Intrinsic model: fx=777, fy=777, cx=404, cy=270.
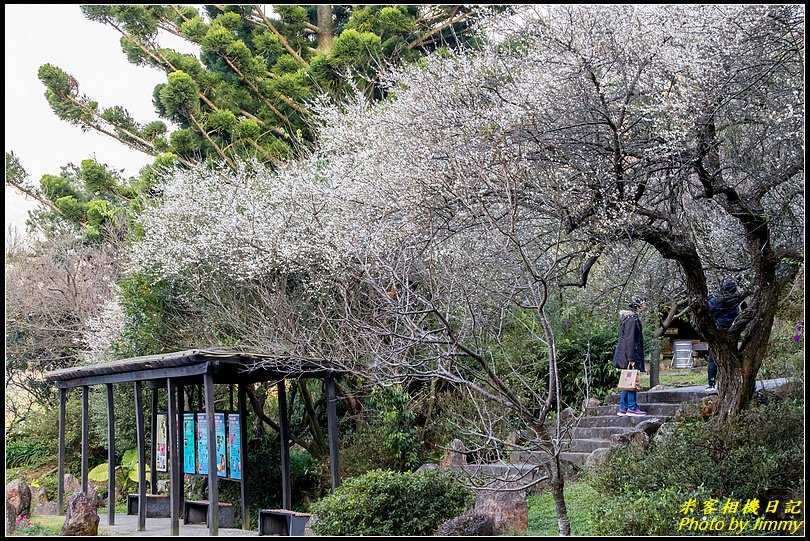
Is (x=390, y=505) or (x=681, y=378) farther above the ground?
(x=681, y=378)

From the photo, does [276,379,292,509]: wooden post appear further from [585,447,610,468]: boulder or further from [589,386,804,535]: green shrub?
[589,386,804,535]: green shrub

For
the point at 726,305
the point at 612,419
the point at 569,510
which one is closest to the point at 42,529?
the point at 569,510

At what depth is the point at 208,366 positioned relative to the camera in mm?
8719

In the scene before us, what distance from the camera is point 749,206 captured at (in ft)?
26.7

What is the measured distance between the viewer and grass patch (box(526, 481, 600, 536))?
7.73 meters

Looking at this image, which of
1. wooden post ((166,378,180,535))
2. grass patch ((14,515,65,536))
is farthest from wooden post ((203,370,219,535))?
grass patch ((14,515,65,536))

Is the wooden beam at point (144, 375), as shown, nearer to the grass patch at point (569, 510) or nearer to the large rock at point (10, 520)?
the large rock at point (10, 520)

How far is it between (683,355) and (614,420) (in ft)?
20.8

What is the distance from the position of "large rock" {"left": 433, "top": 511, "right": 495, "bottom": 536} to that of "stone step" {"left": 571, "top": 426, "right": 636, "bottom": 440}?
359cm

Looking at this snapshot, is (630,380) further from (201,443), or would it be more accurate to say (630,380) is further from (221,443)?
(201,443)

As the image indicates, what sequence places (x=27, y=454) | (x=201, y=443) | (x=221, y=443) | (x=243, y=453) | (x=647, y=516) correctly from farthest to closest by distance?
(x=27, y=454), (x=201, y=443), (x=221, y=443), (x=243, y=453), (x=647, y=516)

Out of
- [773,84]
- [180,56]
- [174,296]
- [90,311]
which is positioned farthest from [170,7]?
[773,84]

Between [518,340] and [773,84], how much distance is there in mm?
6053

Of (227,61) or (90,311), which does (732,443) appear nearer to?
(90,311)
